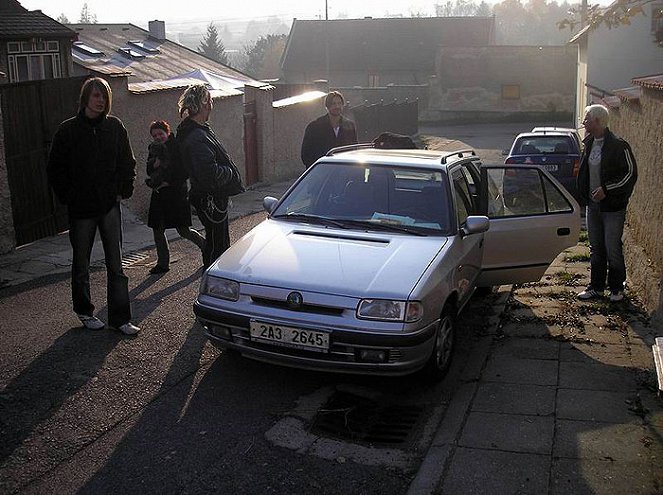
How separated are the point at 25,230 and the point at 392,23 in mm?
57115

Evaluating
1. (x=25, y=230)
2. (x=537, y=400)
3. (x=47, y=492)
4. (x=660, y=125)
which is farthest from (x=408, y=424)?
(x=25, y=230)

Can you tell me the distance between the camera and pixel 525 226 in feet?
25.8

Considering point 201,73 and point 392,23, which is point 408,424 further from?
point 392,23

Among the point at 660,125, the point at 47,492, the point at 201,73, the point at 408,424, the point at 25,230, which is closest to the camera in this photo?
the point at 47,492

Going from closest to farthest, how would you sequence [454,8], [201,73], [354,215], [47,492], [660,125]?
1. [47,492]
2. [354,215]
3. [660,125]
4. [201,73]
5. [454,8]

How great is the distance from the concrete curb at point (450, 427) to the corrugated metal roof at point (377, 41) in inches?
2214

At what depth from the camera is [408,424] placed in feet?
18.4

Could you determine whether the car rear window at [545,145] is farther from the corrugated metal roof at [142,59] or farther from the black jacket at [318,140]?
the black jacket at [318,140]

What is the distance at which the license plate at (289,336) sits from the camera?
5539 mm

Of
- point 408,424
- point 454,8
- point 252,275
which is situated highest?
point 454,8

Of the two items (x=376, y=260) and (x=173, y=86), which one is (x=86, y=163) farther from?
(x=173, y=86)

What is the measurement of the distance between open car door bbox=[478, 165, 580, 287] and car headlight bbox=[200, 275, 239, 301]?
8.91 feet

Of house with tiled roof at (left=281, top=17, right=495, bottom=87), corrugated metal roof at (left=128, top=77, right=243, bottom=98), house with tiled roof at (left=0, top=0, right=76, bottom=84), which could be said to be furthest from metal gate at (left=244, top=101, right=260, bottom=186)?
house with tiled roof at (left=281, top=17, right=495, bottom=87)

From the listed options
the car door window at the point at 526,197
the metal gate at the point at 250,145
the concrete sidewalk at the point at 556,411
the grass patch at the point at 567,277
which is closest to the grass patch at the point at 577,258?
the grass patch at the point at 567,277
